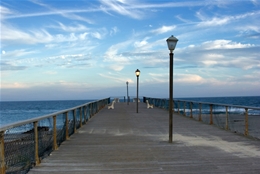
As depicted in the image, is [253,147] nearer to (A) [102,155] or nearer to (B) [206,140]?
(B) [206,140]

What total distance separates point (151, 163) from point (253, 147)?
318 cm

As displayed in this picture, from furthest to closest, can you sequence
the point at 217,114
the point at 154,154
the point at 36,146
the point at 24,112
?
the point at 24,112 < the point at 217,114 < the point at 154,154 < the point at 36,146

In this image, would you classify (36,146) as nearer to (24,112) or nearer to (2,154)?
(2,154)

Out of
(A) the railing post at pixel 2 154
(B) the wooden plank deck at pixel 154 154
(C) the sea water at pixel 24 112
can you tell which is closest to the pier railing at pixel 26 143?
(A) the railing post at pixel 2 154

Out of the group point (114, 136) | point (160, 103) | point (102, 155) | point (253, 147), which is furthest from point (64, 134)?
point (160, 103)

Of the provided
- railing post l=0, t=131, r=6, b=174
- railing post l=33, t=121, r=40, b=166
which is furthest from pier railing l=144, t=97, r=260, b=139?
railing post l=0, t=131, r=6, b=174

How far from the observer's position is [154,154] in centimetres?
768

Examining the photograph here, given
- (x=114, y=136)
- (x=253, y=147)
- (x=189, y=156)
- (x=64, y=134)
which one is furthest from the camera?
(x=114, y=136)

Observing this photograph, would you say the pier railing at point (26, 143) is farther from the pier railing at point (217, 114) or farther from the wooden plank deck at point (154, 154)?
the pier railing at point (217, 114)

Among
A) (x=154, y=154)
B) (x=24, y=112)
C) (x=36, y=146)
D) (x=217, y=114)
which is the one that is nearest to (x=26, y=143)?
(x=36, y=146)

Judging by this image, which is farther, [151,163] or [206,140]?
[206,140]

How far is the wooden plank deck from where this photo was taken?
6.35 meters

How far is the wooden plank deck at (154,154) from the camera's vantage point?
6352 mm

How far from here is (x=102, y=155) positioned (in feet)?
25.1
